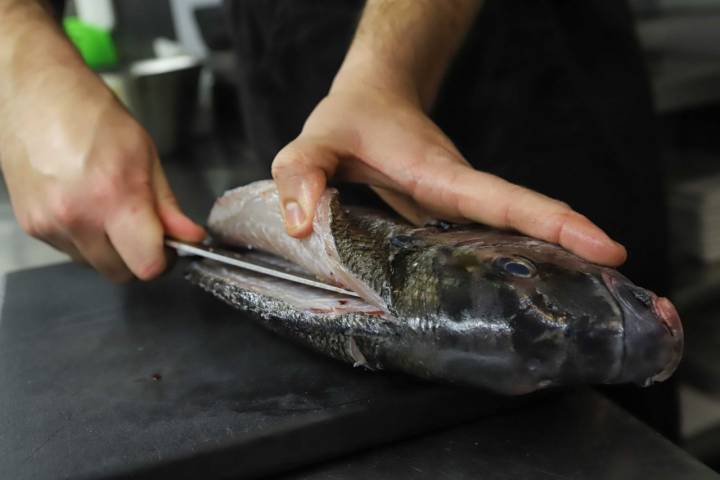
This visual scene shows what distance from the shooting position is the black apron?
1.28 metres

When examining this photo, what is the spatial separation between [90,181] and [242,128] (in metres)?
1.59

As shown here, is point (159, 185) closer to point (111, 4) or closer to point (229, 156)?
point (229, 156)

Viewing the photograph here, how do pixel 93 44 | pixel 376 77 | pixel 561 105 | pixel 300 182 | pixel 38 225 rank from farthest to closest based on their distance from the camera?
pixel 93 44 < pixel 561 105 < pixel 38 225 < pixel 376 77 < pixel 300 182

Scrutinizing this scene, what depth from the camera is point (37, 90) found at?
43.9 inches

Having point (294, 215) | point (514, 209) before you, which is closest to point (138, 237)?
point (294, 215)

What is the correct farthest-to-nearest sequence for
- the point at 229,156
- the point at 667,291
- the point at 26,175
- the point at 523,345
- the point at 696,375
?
the point at 229,156 < the point at 696,375 < the point at 667,291 < the point at 26,175 < the point at 523,345

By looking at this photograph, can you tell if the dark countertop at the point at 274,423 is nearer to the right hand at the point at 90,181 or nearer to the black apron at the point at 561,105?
the right hand at the point at 90,181

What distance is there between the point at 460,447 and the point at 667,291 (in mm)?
860

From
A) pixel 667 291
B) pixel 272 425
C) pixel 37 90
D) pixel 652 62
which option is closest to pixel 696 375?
pixel 667 291

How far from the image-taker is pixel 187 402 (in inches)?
29.3

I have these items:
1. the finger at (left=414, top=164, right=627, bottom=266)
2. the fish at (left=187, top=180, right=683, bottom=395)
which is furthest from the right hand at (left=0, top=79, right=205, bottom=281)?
the finger at (left=414, top=164, right=627, bottom=266)

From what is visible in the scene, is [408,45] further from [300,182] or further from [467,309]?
[467,309]

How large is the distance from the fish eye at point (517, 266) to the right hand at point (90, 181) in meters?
0.53

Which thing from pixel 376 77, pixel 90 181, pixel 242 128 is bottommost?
pixel 242 128
